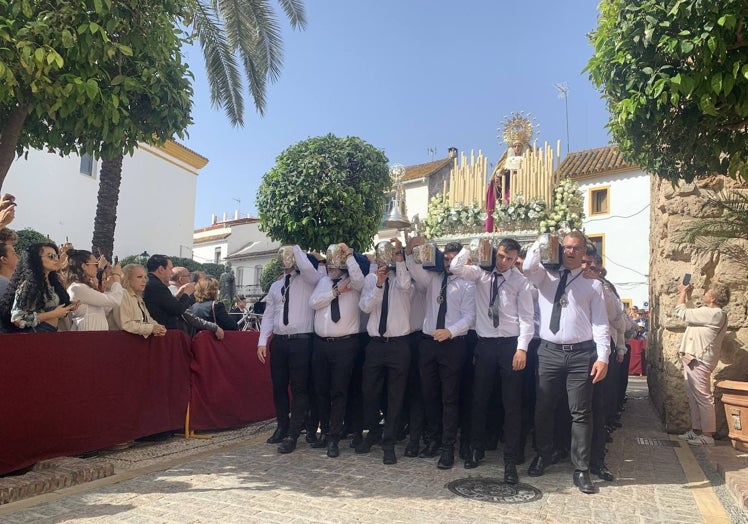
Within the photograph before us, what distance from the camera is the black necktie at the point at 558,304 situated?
4999mm

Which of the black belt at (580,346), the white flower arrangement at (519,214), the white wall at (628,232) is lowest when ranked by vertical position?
the black belt at (580,346)

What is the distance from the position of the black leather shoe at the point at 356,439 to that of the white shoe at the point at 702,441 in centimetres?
367

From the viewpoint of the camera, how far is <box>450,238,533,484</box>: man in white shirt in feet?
16.9

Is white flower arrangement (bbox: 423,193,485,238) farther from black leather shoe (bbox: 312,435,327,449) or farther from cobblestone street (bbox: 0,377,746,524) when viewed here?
black leather shoe (bbox: 312,435,327,449)

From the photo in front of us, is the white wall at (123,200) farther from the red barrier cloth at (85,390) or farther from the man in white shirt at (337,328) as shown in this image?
the man in white shirt at (337,328)

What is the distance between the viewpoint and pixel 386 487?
15.0 ft

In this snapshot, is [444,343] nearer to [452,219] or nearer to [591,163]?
[452,219]

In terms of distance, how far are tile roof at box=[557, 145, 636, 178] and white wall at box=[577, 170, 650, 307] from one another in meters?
0.42

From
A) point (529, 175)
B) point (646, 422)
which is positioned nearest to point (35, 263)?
point (646, 422)

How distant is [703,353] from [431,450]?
3.24 m

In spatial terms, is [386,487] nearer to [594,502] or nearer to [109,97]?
[594,502]

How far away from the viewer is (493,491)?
4.56 m

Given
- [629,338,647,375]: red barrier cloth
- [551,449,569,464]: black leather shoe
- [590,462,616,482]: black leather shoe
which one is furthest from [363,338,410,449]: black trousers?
[629,338,647,375]: red barrier cloth

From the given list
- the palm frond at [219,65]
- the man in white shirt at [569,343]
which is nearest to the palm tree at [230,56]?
the palm frond at [219,65]
